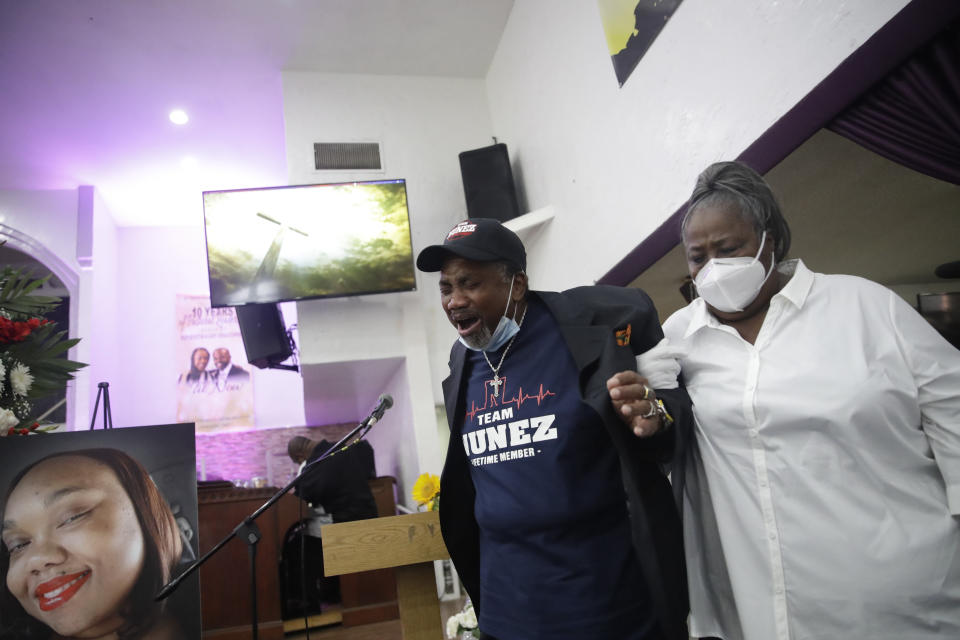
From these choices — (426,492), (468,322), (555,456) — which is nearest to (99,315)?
(426,492)

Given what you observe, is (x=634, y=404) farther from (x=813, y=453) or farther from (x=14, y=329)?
(x=14, y=329)

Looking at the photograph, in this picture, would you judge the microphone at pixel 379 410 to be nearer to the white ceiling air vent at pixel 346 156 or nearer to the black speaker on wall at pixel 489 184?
the black speaker on wall at pixel 489 184

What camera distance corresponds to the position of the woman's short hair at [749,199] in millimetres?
1496

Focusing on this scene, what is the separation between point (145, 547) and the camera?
2.82 meters

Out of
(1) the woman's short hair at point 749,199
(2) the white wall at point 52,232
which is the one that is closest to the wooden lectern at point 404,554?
(1) the woman's short hair at point 749,199

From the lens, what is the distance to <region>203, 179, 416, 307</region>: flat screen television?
17.9 feet

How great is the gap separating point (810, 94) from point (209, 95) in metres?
6.00

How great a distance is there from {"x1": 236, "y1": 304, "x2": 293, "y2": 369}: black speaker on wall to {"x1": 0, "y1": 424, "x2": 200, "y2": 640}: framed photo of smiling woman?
2.93m

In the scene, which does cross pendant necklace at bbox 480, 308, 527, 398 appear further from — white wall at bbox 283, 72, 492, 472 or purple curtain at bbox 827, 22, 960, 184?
white wall at bbox 283, 72, 492, 472

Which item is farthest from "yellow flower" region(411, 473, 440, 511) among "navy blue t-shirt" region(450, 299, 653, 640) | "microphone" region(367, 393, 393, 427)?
"navy blue t-shirt" region(450, 299, 653, 640)

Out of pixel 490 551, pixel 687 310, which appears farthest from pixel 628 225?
pixel 490 551

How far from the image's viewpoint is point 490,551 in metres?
1.50

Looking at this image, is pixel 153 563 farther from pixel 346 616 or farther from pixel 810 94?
pixel 810 94

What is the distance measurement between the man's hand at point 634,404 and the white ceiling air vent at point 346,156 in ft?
17.6
